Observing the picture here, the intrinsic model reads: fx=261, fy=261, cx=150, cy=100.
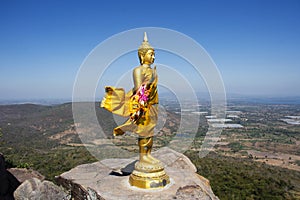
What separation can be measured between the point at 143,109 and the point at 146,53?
1762 millimetres

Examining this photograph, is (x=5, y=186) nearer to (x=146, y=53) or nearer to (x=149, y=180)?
(x=149, y=180)

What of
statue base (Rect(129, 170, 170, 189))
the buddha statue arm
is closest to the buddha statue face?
the buddha statue arm

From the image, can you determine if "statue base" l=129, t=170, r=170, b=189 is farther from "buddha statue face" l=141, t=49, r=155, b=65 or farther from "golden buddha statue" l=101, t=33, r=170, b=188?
"buddha statue face" l=141, t=49, r=155, b=65

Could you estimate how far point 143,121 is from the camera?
8258 millimetres

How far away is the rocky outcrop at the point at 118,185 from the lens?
7793 millimetres

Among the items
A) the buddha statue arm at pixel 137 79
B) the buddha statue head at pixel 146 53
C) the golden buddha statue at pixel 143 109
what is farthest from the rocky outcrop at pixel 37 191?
the buddha statue head at pixel 146 53

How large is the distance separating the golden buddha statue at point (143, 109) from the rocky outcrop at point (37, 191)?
9.22 feet

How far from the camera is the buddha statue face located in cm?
821

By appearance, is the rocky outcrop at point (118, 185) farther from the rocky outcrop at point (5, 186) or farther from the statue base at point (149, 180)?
the rocky outcrop at point (5, 186)

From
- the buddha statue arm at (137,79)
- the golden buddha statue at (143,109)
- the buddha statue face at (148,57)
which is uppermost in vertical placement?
the buddha statue face at (148,57)

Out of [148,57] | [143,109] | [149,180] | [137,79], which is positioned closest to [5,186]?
[149,180]

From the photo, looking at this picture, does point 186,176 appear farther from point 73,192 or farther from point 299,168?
point 299,168

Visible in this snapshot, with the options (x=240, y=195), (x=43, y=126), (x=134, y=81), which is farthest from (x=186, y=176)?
(x=43, y=126)

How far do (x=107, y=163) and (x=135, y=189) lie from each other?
166 inches
